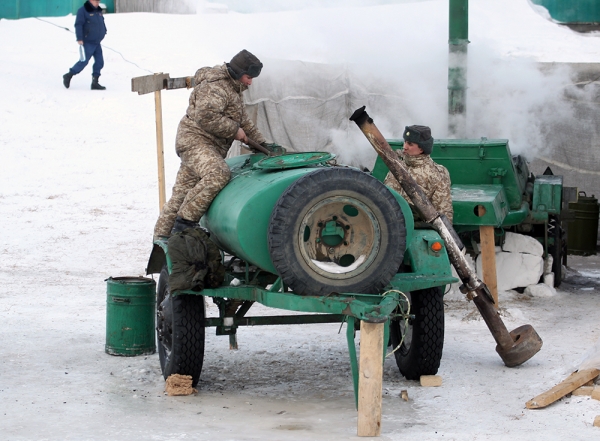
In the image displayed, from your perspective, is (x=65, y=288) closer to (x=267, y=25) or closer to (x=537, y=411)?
(x=537, y=411)

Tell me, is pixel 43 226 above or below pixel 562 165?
below

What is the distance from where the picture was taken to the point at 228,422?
5918 millimetres

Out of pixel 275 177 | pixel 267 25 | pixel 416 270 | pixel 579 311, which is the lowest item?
pixel 579 311

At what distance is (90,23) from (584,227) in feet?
33.1

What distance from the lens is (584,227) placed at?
1384 centimetres

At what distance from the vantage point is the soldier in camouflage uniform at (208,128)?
7.01m

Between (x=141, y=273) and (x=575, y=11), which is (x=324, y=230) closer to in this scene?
(x=141, y=273)

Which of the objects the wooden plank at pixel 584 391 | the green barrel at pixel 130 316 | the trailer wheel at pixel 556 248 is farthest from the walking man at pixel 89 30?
the wooden plank at pixel 584 391

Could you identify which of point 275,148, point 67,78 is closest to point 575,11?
point 67,78

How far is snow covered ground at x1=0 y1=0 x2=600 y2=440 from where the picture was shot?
19.6 ft

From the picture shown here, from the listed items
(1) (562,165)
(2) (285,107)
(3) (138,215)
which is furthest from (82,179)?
(1) (562,165)

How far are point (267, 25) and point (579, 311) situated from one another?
12.9 meters

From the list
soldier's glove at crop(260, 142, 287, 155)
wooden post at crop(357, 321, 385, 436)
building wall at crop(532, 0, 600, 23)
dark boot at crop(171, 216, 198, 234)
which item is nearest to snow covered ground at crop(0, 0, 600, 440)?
wooden post at crop(357, 321, 385, 436)

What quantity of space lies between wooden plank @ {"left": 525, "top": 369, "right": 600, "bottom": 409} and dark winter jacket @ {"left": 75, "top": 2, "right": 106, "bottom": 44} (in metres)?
14.5
